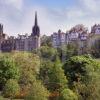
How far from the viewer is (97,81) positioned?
41.8 meters

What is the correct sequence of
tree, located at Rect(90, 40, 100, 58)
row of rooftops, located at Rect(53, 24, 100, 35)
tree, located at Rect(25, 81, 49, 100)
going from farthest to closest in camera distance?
row of rooftops, located at Rect(53, 24, 100, 35), tree, located at Rect(90, 40, 100, 58), tree, located at Rect(25, 81, 49, 100)

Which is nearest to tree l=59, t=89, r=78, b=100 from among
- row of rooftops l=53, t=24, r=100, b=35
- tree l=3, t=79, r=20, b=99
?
tree l=3, t=79, r=20, b=99

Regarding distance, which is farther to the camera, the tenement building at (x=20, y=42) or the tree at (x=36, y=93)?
the tenement building at (x=20, y=42)

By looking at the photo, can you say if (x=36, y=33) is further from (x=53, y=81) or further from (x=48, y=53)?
(x=53, y=81)

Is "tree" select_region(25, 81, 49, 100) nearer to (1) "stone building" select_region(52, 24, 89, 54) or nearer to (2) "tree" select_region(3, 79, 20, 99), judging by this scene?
(2) "tree" select_region(3, 79, 20, 99)

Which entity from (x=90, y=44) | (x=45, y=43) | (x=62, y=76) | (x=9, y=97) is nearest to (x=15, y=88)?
(x=9, y=97)

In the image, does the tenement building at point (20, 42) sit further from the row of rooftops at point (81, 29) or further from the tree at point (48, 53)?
the tree at point (48, 53)

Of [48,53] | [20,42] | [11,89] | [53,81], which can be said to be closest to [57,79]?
[53,81]

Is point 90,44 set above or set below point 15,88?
above

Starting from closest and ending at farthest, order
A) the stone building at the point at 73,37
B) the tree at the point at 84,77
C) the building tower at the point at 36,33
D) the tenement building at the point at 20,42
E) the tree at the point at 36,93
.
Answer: the tree at the point at 36,93 < the tree at the point at 84,77 < the stone building at the point at 73,37 < the building tower at the point at 36,33 < the tenement building at the point at 20,42

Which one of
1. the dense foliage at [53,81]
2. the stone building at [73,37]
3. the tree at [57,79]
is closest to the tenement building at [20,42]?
the stone building at [73,37]

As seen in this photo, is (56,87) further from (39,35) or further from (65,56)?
(39,35)

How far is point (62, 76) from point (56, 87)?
1616 millimetres

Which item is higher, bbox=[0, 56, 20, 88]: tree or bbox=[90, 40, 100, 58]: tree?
bbox=[90, 40, 100, 58]: tree
